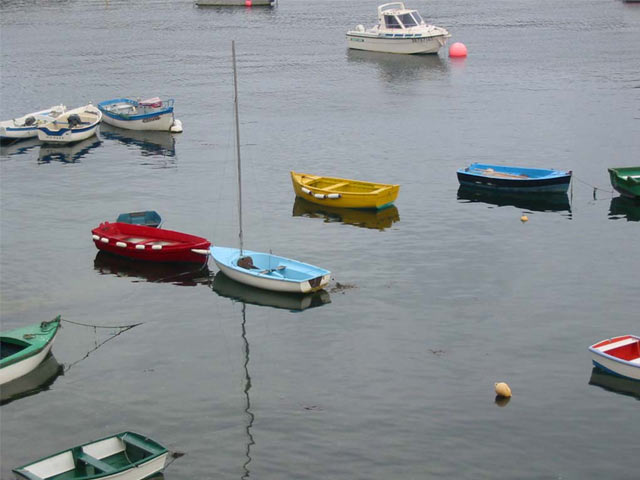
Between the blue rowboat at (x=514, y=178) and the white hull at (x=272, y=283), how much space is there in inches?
775

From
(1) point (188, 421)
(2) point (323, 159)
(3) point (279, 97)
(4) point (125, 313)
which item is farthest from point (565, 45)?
(1) point (188, 421)

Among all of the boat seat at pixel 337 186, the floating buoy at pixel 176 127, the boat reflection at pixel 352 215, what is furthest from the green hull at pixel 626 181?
the floating buoy at pixel 176 127

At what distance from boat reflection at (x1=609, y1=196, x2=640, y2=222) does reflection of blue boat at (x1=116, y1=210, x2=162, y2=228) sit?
26.7 m

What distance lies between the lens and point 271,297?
4312 cm

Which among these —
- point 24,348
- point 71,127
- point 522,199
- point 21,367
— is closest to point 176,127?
point 71,127

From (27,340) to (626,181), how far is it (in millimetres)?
Answer: 36431

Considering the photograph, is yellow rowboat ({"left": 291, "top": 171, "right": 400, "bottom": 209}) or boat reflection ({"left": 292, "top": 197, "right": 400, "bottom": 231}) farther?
yellow rowboat ({"left": 291, "top": 171, "right": 400, "bottom": 209})

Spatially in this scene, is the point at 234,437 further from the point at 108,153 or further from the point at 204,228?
the point at 108,153

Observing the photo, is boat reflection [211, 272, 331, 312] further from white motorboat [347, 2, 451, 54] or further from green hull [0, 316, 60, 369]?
white motorboat [347, 2, 451, 54]

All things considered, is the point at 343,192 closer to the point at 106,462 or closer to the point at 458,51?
the point at 106,462

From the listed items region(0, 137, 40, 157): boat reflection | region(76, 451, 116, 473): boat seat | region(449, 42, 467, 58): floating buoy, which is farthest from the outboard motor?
region(449, 42, 467, 58): floating buoy

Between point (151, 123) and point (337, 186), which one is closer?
point (337, 186)

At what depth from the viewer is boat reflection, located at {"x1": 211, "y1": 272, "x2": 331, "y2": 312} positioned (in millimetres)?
42312

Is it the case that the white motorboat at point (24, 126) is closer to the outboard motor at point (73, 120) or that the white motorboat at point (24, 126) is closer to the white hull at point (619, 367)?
the outboard motor at point (73, 120)
